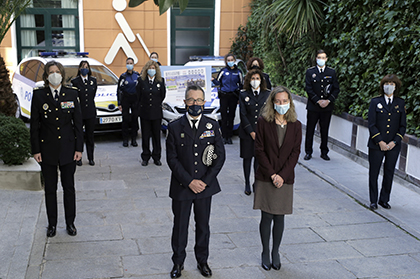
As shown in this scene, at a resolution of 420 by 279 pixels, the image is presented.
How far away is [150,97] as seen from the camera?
9.15 metres

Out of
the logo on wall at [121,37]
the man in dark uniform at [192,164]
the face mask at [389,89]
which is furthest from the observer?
the logo on wall at [121,37]

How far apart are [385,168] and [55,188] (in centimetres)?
443

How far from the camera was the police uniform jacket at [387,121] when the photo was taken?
6.76 m

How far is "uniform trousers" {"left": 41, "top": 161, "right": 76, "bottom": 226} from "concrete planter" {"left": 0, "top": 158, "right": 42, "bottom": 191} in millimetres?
1805

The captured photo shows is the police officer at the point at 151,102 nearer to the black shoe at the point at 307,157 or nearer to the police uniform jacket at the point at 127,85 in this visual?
the police uniform jacket at the point at 127,85

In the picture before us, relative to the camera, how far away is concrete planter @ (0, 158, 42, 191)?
7.39 meters

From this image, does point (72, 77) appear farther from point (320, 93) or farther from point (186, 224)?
point (186, 224)

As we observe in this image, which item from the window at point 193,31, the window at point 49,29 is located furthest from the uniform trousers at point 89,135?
the window at point 193,31

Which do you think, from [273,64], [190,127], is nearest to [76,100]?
[190,127]

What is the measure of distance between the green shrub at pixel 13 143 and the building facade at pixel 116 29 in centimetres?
988

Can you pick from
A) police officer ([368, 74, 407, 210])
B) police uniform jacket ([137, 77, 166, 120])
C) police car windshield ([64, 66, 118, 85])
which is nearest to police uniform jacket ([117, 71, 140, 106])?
police uniform jacket ([137, 77, 166, 120])

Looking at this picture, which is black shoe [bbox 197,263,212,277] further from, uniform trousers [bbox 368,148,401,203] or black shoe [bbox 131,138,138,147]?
black shoe [bbox 131,138,138,147]

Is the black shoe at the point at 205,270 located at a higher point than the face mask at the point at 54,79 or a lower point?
lower

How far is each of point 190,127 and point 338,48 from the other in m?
6.82
